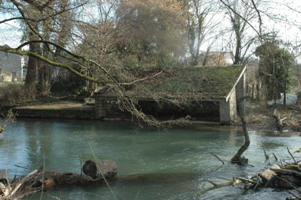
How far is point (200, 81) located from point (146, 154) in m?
8.74

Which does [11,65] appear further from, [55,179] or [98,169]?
[98,169]

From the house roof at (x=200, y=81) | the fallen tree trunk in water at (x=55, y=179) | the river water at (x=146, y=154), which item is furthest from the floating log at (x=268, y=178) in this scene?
the house roof at (x=200, y=81)

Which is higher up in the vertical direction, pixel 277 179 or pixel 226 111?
pixel 226 111

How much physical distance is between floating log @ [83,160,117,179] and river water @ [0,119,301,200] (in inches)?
11.3

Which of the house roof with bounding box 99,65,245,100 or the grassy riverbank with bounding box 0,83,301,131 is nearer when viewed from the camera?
the grassy riverbank with bounding box 0,83,301,131

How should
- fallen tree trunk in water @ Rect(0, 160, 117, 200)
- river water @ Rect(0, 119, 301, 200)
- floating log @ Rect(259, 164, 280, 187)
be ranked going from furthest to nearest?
river water @ Rect(0, 119, 301, 200), fallen tree trunk in water @ Rect(0, 160, 117, 200), floating log @ Rect(259, 164, 280, 187)

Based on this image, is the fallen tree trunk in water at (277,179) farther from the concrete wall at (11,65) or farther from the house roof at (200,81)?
the concrete wall at (11,65)

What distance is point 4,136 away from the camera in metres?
14.2

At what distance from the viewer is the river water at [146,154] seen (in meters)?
6.95

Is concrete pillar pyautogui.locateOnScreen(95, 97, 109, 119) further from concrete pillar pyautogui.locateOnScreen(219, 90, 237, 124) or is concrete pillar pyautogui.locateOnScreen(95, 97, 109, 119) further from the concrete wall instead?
the concrete wall

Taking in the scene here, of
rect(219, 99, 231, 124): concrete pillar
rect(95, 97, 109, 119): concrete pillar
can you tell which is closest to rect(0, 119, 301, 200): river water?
rect(219, 99, 231, 124): concrete pillar

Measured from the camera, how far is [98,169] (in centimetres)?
762

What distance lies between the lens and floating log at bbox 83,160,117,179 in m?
7.60

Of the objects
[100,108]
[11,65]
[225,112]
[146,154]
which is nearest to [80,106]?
[100,108]
